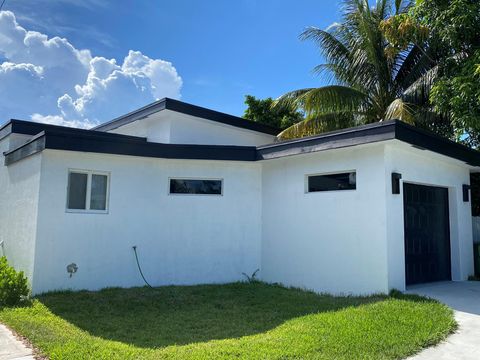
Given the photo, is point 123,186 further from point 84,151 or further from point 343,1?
point 343,1

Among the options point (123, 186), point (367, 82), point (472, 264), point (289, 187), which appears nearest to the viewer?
point (123, 186)

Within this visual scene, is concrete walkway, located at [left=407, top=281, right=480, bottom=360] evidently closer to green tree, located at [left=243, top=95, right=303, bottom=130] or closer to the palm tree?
the palm tree

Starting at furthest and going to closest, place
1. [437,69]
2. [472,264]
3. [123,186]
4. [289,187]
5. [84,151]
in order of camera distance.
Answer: [437,69] < [472,264] < [289,187] < [123,186] < [84,151]

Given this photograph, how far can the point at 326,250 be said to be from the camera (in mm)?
9273

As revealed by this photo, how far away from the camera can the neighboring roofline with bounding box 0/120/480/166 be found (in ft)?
26.2

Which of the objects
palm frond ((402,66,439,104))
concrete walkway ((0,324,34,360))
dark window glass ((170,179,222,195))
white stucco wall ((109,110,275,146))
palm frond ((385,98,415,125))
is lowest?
concrete walkway ((0,324,34,360))

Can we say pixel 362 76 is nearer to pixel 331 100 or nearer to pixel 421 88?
pixel 421 88

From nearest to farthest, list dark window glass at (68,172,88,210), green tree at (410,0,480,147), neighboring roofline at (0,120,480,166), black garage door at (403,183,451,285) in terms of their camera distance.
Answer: neighboring roofline at (0,120,480,166)
dark window glass at (68,172,88,210)
black garage door at (403,183,451,285)
green tree at (410,0,480,147)

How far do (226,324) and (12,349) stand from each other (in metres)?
2.94

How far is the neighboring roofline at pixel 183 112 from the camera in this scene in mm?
10695

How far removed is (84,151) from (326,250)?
18.5 ft

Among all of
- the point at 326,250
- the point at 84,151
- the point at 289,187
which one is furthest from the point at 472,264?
the point at 84,151

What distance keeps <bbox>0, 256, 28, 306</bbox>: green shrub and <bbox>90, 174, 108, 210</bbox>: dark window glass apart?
6.72 feet

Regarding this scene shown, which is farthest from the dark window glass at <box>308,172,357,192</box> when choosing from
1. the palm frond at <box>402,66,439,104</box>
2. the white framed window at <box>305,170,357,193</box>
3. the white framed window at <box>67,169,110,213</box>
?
the palm frond at <box>402,66,439,104</box>
